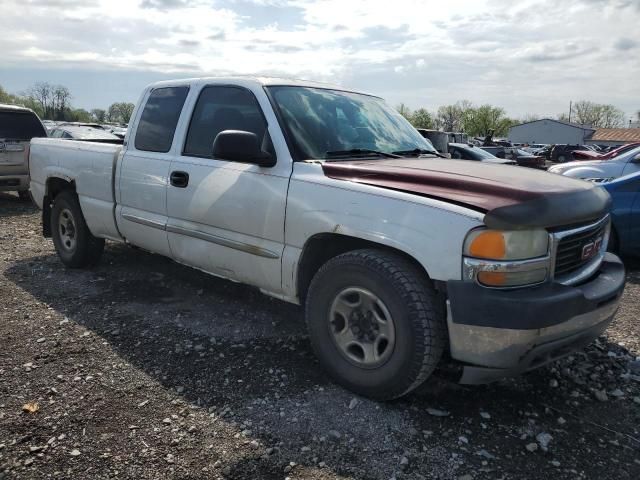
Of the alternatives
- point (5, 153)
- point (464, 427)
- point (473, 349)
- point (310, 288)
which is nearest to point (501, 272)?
point (473, 349)

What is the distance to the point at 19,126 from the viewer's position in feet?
33.1

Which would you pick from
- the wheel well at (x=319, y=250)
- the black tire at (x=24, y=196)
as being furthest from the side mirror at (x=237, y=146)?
the black tire at (x=24, y=196)

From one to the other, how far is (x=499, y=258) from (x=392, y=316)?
65cm

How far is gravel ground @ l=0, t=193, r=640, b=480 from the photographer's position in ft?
8.78

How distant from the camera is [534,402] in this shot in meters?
3.30

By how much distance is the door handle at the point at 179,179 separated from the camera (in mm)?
4230

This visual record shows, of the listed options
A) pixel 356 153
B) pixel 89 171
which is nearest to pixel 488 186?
pixel 356 153

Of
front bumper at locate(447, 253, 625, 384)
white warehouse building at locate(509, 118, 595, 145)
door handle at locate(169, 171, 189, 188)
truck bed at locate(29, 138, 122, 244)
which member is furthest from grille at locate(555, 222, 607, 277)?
white warehouse building at locate(509, 118, 595, 145)

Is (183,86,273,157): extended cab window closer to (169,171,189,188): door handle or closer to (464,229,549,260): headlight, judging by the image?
(169,171,189,188): door handle

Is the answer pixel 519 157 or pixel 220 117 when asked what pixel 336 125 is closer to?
pixel 220 117

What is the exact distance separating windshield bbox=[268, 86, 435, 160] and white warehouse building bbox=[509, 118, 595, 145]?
300 feet

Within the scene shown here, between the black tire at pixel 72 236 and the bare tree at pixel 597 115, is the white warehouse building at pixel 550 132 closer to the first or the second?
the bare tree at pixel 597 115

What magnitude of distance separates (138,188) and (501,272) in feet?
10.7

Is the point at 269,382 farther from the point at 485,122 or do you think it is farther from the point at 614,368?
the point at 485,122
